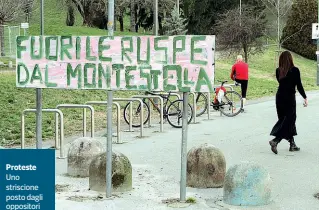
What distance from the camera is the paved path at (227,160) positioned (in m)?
8.00

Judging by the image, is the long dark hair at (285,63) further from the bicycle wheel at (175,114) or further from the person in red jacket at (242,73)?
the person in red jacket at (242,73)

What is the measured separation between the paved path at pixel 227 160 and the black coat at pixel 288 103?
0.38 m

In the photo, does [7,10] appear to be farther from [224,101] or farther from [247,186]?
[247,186]

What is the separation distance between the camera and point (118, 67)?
8.05 metres

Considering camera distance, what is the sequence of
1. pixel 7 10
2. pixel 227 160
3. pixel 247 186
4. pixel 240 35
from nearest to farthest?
pixel 247 186 → pixel 227 160 → pixel 7 10 → pixel 240 35

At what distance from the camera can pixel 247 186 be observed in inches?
310

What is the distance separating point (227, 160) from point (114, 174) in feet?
10.9

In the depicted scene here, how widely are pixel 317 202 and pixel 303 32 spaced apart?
189ft

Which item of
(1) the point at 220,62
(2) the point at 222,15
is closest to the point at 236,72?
(1) the point at 220,62

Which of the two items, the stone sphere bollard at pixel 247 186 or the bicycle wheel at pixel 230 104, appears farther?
the bicycle wheel at pixel 230 104

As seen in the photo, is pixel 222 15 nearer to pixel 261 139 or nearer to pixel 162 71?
pixel 261 139

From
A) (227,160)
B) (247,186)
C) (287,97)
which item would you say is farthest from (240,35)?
(247,186)

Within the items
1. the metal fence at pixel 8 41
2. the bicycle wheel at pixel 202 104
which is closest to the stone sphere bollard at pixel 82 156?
the bicycle wheel at pixel 202 104

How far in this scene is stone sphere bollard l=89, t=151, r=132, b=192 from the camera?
845 cm
